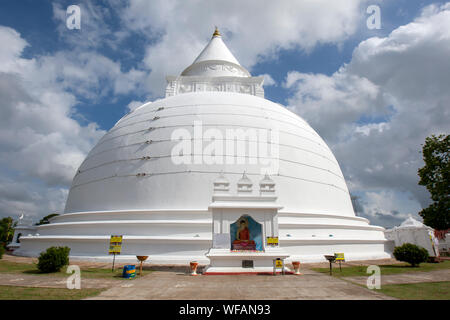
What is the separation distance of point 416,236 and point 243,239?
16181mm

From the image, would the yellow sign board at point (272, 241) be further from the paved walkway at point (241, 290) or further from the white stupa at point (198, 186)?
the paved walkway at point (241, 290)

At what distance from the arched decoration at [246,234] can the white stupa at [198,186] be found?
87 centimetres

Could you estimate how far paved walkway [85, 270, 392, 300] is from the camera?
6250mm

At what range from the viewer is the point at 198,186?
1588 centimetres

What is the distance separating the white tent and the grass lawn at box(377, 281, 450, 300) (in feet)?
42.7

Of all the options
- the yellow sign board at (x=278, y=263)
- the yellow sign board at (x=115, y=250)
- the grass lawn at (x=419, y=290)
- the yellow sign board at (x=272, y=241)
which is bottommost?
the grass lawn at (x=419, y=290)

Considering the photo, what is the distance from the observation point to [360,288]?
290 inches

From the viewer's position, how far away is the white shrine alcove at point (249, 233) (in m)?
10.5

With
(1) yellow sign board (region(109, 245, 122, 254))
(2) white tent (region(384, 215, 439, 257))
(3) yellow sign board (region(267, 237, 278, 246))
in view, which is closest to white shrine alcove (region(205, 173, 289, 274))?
(3) yellow sign board (region(267, 237, 278, 246))

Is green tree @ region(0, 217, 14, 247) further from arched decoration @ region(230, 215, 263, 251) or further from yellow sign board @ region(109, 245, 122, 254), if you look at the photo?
arched decoration @ region(230, 215, 263, 251)

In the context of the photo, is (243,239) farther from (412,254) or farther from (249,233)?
(412,254)

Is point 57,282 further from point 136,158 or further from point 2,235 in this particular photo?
point 2,235

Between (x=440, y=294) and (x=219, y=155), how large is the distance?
12300mm

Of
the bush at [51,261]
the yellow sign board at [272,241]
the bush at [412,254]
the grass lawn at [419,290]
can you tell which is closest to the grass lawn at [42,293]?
the bush at [51,261]
